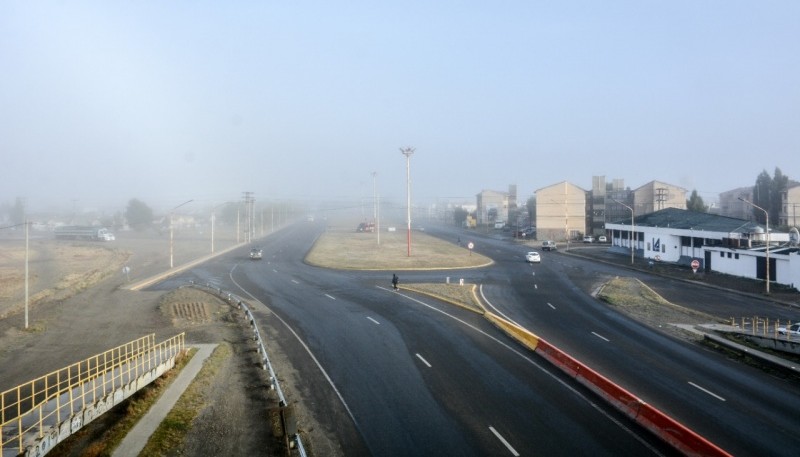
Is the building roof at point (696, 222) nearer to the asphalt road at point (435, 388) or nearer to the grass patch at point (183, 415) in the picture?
the asphalt road at point (435, 388)

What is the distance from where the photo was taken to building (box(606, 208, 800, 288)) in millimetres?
46188

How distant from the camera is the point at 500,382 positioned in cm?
1942

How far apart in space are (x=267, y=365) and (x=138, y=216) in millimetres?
136424

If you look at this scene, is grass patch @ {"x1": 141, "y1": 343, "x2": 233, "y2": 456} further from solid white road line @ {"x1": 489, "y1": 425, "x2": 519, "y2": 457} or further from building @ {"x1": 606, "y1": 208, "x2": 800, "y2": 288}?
building @ {"x1": 606, "y1": 208, "x2": 800, "y2": 288}

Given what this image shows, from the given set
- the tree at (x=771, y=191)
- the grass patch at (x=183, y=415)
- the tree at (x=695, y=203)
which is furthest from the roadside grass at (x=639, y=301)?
the tree at (x=771, y=191)

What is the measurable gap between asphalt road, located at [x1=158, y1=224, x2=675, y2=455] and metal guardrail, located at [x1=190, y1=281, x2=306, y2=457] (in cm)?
108

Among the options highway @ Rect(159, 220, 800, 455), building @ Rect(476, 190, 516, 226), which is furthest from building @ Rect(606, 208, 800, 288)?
building @ Rect(476, 190, 516, 226)

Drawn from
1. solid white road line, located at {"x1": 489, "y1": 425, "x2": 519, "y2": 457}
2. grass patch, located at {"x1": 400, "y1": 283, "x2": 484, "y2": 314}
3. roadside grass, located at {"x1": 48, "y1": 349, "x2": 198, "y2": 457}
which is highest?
grass patch, located at {"x1": 400, "y1": 283, "x2": 484, "y2": 314}

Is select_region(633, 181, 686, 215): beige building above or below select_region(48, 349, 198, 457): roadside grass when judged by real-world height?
above

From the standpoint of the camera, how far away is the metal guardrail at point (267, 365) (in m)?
13.9

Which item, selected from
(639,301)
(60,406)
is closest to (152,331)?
(60,406)

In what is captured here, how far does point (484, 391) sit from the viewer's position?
60.3ft

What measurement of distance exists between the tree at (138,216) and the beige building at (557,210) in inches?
3870

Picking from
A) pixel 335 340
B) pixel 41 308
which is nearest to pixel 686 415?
pixel 335 340
